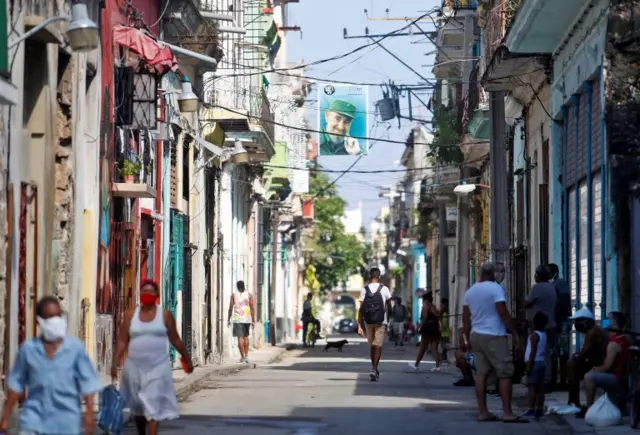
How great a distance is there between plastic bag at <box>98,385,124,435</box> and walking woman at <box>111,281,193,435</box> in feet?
2.53

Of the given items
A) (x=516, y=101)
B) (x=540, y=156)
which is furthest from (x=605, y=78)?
(x=516, y=101)

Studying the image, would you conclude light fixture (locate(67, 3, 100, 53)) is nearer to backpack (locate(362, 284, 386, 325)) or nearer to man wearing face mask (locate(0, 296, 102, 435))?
man wearing face mask (locate(0, 296, 102, 435))

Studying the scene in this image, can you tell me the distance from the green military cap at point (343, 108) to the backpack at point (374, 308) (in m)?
16.3

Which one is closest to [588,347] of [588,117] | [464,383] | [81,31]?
[588,117]

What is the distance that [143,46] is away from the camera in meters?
22.4

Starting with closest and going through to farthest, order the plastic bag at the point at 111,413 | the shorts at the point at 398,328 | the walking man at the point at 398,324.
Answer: the plastic bag at the point at 111,413, the walking man at the point at 398,324, the shorts at the point at 398,328

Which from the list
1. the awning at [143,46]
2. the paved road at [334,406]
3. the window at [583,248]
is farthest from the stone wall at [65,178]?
the window at [583,248]

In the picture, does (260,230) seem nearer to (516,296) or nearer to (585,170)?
(516,296)

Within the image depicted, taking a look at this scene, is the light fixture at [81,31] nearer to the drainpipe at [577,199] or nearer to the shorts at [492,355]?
the shorts at [492,355]

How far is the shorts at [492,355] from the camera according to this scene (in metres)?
16.2

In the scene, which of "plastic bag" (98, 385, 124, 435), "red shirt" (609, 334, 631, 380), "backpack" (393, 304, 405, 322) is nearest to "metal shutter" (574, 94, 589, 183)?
"red shirt" (609, 334, 631, 380)

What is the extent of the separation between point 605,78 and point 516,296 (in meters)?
13.0

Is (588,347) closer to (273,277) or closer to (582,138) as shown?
(582,138)

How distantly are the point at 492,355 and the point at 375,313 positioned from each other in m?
7.39
